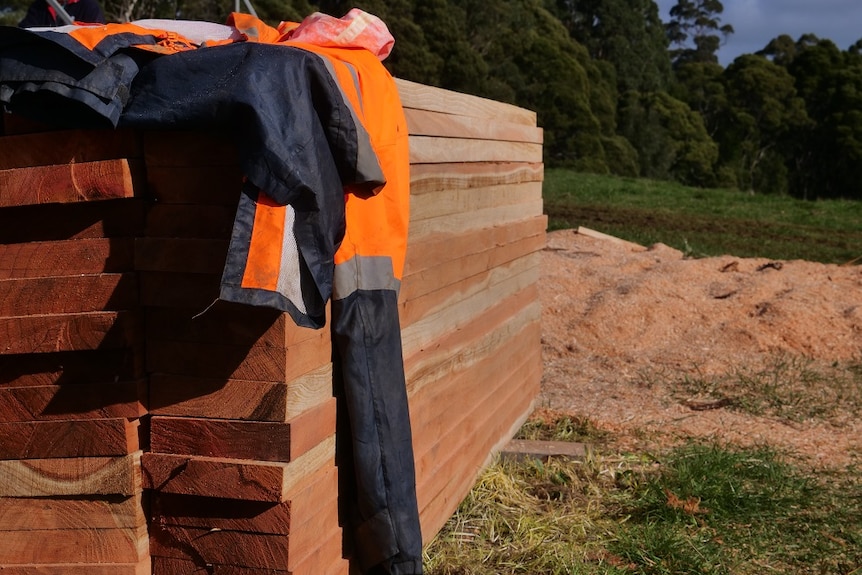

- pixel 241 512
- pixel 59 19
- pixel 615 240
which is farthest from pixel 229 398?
pixel 615 240

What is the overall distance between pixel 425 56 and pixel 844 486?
1018 inches

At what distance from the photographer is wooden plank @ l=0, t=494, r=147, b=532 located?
262 cm

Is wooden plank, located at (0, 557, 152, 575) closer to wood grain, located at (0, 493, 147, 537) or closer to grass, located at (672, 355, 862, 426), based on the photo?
wood grain, located at (0, 493, 147, 537)

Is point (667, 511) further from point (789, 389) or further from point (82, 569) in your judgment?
point (789, 389)

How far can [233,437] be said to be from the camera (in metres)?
2.56

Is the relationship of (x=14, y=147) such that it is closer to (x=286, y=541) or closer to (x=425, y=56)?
(x=286, y=541)

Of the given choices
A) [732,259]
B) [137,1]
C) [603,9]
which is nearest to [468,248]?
[732,259]

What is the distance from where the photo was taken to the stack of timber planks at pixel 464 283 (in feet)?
11.6

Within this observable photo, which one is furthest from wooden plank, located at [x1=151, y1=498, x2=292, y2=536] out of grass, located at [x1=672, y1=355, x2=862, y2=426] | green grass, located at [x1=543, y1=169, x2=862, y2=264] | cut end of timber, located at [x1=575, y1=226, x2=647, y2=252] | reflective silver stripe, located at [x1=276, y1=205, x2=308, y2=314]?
green grass, located at [x1=543, y1=169, x2=862, y2=264]

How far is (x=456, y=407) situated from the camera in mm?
4102

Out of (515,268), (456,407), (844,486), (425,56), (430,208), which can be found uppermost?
(425,56)

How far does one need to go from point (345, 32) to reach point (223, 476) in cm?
138

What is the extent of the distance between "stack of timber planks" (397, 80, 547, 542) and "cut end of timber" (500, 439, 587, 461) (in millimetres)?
78

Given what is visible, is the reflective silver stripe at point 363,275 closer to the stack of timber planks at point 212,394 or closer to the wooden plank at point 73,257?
the stack of timber planks at point 212,394
